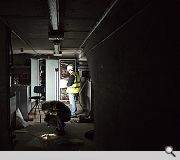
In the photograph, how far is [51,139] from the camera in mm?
6070

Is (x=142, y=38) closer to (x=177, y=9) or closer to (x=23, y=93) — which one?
(x=177, y=9)

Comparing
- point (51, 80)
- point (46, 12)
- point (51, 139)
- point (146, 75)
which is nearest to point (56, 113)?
point (51, 139)

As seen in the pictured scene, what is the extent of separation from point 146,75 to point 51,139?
4.42m

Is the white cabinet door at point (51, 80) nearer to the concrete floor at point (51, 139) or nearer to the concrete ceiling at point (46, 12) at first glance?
the concrete floor at point (51, 139)

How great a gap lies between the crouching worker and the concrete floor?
→ 26 cm

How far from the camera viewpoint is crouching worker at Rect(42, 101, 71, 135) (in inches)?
253

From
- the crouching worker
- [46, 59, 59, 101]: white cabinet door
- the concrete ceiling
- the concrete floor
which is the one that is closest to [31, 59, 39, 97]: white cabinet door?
[46, 59, 59, 101]: white cabinet door

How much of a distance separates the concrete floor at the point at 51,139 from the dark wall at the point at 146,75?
2269mm

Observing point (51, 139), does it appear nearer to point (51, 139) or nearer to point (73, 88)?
point (51, 139)

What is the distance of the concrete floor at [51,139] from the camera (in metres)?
5.36

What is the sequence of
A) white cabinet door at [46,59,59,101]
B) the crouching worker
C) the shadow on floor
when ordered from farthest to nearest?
white cabinet door at [46,59,59,101], the crouching worker, the shadow on floor

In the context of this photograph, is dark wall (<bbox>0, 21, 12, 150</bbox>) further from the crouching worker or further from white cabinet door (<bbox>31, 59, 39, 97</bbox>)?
white cabinet door (<bbox>31, 59, 39, 97</bbox>)

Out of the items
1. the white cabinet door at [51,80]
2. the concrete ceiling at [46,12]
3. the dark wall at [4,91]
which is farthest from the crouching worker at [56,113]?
the white cabinet door at [51,80]

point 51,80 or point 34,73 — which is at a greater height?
point 34,73
